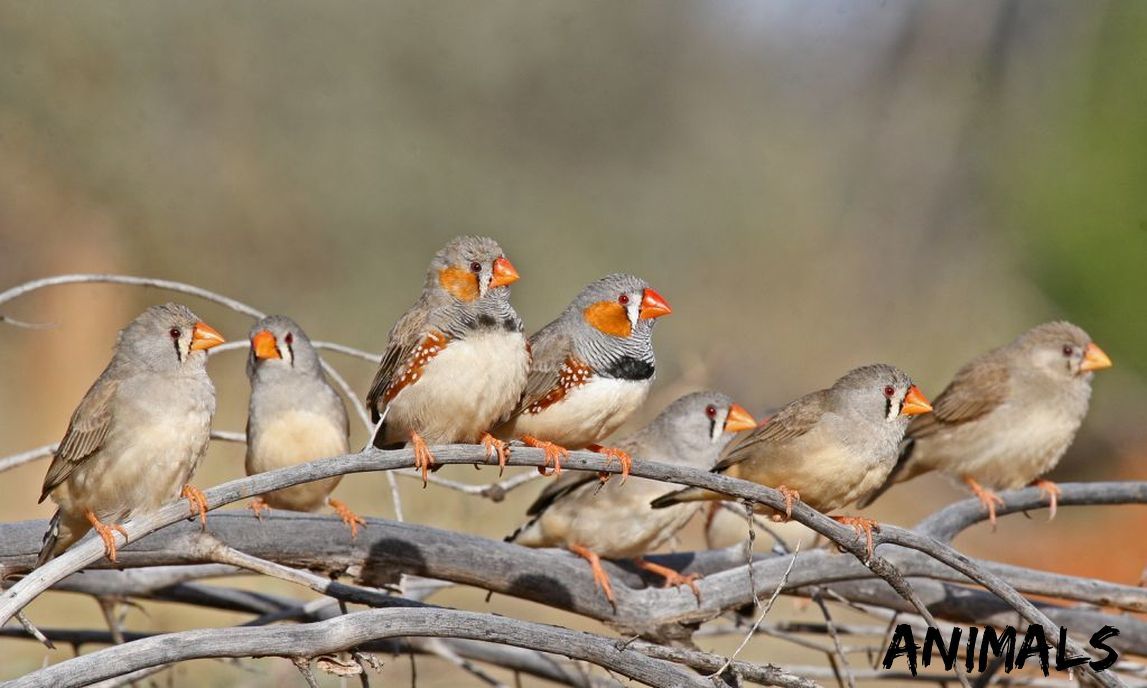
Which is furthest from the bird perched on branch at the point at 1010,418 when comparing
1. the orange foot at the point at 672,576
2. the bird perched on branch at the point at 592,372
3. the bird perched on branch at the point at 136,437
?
the bird perched on branch at the point at 136,437

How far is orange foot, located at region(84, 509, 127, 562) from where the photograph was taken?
282cm

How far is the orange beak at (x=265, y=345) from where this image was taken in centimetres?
412

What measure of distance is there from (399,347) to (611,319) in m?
0.66

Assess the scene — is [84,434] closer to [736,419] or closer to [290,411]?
[290,411]

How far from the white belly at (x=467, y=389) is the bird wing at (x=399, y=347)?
86 mm

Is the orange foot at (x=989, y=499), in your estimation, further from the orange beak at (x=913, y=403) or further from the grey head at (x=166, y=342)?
the grey head at (x=166, y=342)

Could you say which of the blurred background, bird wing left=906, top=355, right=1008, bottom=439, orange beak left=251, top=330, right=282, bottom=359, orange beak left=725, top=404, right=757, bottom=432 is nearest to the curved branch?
orange beak left=251, top=330, right=282, bottom=359

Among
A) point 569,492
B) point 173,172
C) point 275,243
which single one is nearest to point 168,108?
point 173,172

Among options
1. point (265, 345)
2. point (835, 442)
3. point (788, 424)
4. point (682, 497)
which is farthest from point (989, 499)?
point (265, 345)

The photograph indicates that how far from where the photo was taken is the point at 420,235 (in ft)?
34.8

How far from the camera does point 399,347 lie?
357 centimetres

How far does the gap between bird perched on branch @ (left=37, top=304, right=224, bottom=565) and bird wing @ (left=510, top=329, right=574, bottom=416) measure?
0.90m

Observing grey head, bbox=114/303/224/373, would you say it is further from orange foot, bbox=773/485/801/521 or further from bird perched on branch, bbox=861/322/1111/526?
bird perched on branch, bbox=861/322/1111/526

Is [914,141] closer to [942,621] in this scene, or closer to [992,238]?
[992,238]
